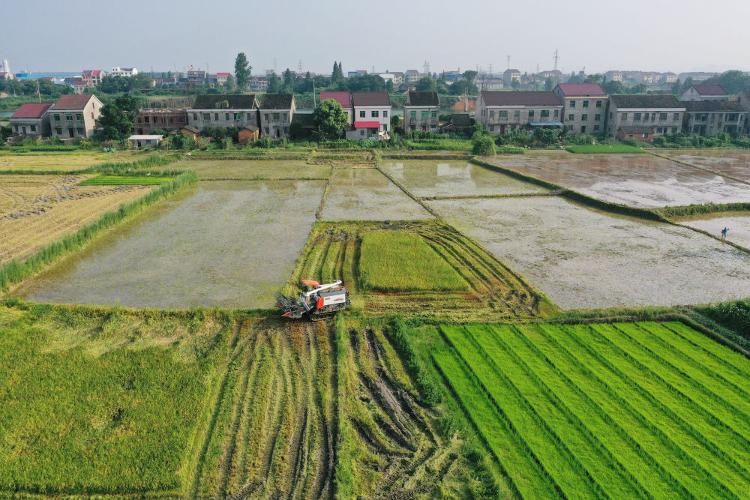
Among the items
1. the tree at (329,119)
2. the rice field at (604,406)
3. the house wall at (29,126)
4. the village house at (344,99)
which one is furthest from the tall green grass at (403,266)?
the house wall at (29,126)

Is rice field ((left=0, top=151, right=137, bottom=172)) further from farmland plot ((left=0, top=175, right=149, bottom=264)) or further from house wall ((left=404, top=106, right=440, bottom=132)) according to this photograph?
house wall ((left=404, top=106, right=440, bottom=132))

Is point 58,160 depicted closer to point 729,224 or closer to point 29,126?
point 29,126

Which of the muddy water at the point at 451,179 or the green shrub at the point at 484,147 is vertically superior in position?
the green shrub at the point at 484,147

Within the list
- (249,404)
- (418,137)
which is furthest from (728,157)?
(249,404)

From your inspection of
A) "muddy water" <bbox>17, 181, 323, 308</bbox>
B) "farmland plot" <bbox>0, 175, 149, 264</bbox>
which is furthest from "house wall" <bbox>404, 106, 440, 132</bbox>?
"farmland plot" <bbox>0, 175, 149, 264</bbox>

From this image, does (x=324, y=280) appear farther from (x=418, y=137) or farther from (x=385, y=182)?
(x=418, y=137)

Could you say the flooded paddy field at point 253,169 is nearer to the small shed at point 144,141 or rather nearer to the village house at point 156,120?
the small shed at point 144,141

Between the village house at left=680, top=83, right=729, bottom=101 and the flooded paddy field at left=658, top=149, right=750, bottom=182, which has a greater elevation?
the village house at left=680, top=83, right=729, bottom=101

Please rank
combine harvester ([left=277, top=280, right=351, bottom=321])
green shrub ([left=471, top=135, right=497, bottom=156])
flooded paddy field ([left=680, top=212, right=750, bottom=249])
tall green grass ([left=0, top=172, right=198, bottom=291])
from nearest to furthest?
combine harvester ([left=277, top=280, right=351, bottom=321]) → tall green grass ([left=0, top=172, right=198, bottom=291]) → flooded paddy field ([left=680, top=212, right=750, bottom=249]) → green shrub ([left=471, top=135, right=497, bottom=156])
